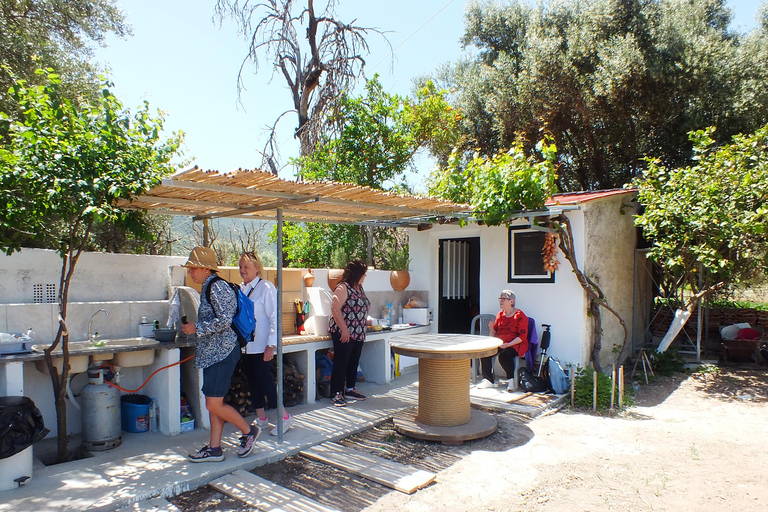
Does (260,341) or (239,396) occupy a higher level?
(260,341)

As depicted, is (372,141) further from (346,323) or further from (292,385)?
(292,385)

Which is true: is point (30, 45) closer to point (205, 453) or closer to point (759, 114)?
point (205, 453)

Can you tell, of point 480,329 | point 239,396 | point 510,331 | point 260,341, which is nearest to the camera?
point 260,341

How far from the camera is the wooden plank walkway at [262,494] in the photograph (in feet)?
11.8

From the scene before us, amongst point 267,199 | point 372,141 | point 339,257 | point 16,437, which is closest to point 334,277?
point 267,199

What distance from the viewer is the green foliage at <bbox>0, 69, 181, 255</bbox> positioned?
150 inches

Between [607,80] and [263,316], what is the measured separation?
943 cm

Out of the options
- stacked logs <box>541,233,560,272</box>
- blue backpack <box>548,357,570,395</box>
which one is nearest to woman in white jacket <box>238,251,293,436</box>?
blue backpack <box>548,357,570,395</box>

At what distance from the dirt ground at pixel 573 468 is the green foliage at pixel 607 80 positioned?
6888 mm

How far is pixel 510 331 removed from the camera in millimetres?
6695

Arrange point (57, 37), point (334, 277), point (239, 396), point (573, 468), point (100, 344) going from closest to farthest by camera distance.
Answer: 1. point (573, 468)
2. point (100, 344)
3. point (239, 396)
4. point (334, 277)
5. point (57, 37)

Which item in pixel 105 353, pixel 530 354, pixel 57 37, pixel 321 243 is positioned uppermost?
pixel 57 37

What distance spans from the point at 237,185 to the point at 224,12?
433 inches

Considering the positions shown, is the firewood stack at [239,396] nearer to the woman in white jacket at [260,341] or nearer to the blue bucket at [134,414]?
the woman in white jacket at [260,341]
